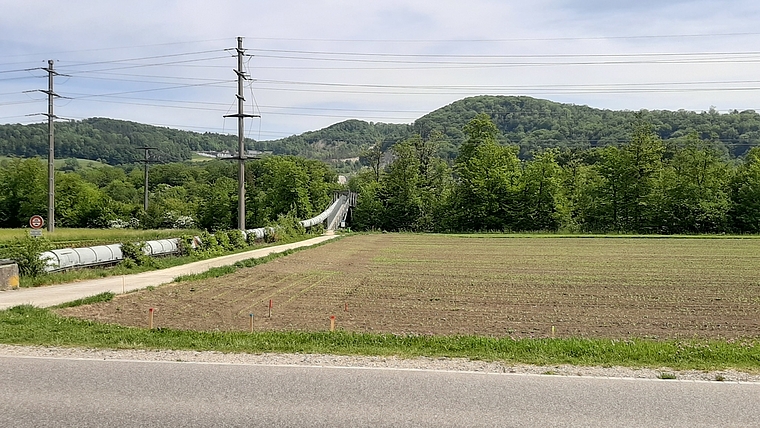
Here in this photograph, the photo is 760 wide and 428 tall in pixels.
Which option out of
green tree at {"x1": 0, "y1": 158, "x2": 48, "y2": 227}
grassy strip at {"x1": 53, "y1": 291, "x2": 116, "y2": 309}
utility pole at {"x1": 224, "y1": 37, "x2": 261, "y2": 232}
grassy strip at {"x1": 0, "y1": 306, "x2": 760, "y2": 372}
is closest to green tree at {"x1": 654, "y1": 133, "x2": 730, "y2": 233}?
utility pole at {"x1": 224, "y1": 37, "x2": 261, "y2": 232}

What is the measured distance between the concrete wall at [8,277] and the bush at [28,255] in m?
1.42

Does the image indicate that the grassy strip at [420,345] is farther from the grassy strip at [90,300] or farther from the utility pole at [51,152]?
the utility pole at [51,152]

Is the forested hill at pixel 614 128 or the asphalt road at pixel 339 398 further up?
the forested hill at pixel 614 128

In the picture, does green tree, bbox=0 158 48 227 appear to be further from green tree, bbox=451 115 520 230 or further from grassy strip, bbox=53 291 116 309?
grassy strip, bbox=53 291 116 309

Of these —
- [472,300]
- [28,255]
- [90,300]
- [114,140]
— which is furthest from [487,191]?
[114,140]

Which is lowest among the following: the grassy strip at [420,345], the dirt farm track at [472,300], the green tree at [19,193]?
the dirt farm track at [472,300]

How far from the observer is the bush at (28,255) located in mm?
22188

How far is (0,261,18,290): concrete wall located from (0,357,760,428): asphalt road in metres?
13.0

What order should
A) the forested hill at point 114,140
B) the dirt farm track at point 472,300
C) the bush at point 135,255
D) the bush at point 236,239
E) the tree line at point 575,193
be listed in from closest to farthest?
the dirt farm track at point 472,300, the bush at point 135,255, the bush at point 236,239, the tree line at point 575,193, the forested hill at point 114,140

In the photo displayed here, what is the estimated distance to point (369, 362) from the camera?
954cm

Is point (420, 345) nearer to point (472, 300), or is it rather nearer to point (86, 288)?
point (472, 300)

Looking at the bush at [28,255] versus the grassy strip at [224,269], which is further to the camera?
the grassy strip at [224,269]

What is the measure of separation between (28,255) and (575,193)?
259ft

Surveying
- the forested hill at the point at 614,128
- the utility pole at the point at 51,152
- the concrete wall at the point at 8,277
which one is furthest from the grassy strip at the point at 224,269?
the forested hill at the point at 614,128
